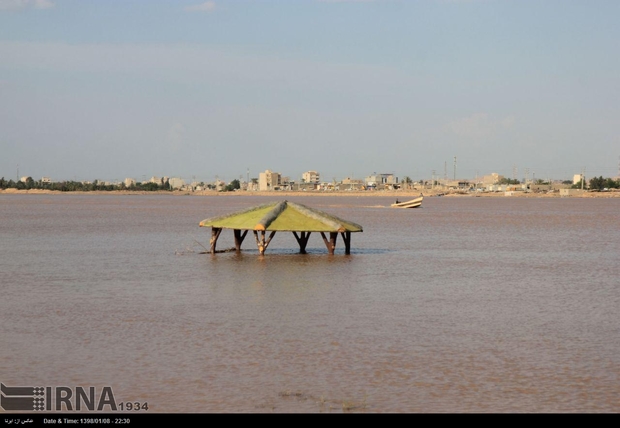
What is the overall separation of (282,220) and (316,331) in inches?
602

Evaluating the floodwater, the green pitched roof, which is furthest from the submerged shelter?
the floodwater

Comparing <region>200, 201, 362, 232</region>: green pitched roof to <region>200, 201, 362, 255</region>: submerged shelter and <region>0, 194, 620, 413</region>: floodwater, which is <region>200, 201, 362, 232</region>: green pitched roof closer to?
<region>200, 201, 362, 255</region>: submerged shelter

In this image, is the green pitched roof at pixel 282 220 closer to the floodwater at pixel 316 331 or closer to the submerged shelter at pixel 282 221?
the submerged shelter at pixel 282 221

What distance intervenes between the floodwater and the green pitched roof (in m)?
1.38

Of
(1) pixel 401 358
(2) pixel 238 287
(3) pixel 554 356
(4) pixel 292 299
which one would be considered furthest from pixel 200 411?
(2) pixel 238 287

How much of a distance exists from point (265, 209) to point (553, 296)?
1311cm

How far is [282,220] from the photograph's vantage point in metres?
32.5

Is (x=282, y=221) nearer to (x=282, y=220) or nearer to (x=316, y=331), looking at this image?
(x=282, y=220)

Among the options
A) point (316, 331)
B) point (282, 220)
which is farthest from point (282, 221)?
point (316, 331)

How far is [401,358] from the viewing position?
14812 millimetres

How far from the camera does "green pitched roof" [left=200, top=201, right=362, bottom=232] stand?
32156 mm

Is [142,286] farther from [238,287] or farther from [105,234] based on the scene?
[105,234]
